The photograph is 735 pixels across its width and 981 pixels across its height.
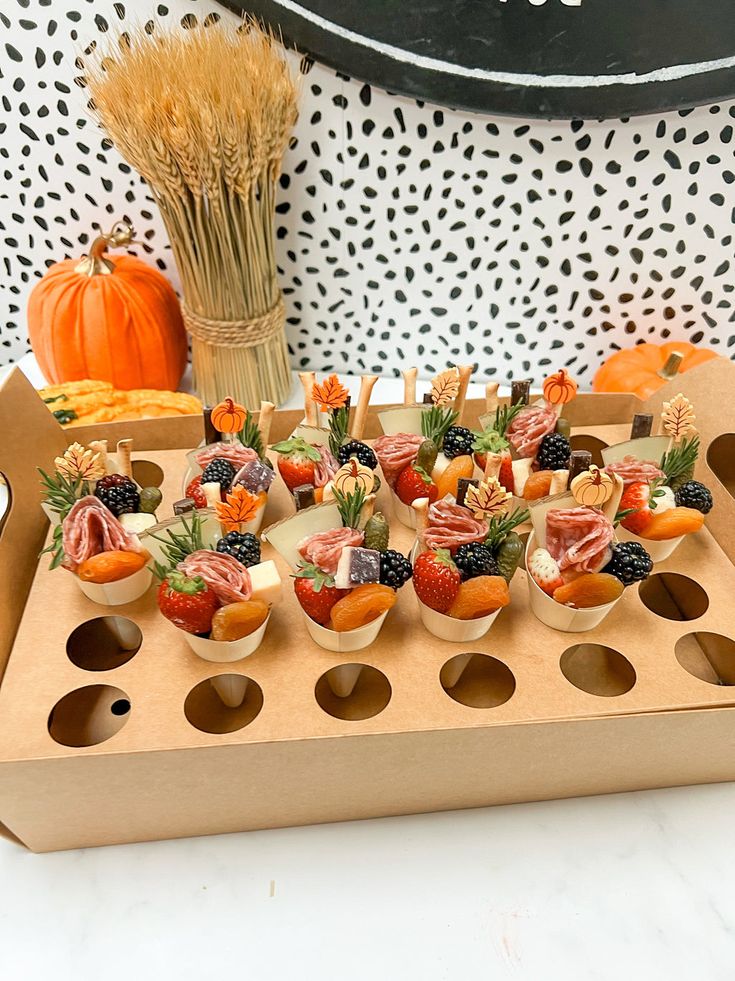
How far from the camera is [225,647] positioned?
0.87 metres

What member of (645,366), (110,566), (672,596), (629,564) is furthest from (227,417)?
(645,366)

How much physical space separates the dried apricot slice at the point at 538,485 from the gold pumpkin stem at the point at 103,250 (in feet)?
2.99

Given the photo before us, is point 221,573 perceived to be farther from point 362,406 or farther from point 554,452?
point 554,452

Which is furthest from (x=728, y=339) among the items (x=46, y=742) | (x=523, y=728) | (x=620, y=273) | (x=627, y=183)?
(x=46, y=742)

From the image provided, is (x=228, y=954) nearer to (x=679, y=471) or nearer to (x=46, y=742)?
(x=46, y=742)

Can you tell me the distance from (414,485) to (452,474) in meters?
0.06

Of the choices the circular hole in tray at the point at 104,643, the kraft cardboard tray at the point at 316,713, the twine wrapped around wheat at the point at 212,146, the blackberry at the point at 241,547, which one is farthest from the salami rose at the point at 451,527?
the twine wrapped around wheat at the point at 212,146

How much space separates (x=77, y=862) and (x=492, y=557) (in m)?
0.63

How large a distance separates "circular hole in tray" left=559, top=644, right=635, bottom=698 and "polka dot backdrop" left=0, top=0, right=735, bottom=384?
2.72 feet

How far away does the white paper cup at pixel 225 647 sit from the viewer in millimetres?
865

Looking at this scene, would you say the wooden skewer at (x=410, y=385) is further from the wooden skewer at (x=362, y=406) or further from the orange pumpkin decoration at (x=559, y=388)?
the orange pumpkin decoration at (x=559, y=388)

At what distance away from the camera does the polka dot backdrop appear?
52.1 inches

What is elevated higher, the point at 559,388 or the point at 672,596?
the point at 559,388

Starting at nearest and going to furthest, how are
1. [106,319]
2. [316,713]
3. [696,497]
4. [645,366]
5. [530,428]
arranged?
[316,713], [696,497], [530,428], [106,319], [645,366]
